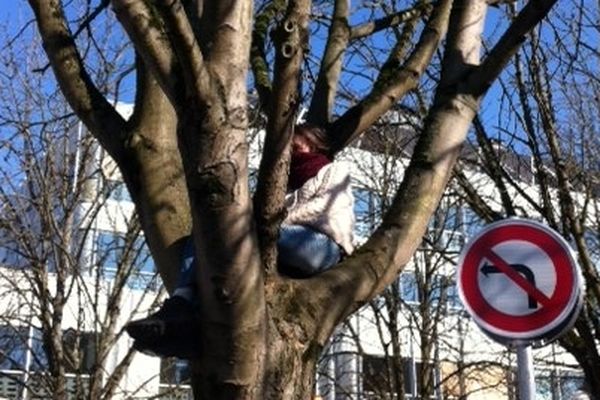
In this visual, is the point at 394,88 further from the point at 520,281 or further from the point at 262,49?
the point at 520,281

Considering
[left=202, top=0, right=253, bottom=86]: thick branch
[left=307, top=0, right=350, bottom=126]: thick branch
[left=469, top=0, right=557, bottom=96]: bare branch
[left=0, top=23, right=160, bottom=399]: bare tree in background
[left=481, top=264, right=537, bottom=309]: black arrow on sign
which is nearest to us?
[left=202, top=0, right=253, bottom=86]: thick branch

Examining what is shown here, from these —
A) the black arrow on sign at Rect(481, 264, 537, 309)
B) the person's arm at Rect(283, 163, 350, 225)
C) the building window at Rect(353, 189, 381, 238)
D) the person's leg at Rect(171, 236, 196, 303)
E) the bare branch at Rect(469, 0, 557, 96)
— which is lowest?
the person's leg at Rect(171, 236, 196, 303)

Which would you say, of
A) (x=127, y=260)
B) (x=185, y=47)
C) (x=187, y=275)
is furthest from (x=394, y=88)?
(x=127, y=260)

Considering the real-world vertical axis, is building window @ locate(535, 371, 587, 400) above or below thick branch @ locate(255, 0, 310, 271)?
above

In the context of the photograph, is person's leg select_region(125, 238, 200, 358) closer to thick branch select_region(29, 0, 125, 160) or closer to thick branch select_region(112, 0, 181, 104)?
thick branch select_region(112, 0, 181, 104)

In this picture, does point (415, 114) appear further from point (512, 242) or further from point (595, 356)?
point (512, 242)

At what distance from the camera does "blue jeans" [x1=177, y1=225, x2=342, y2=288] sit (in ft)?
10.5

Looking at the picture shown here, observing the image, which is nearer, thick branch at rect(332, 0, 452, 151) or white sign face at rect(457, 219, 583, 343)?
thick branch at rect(332, 0, 452, 151)

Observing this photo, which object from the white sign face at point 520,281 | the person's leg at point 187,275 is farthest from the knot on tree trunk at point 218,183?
the white sign face at point 520,281

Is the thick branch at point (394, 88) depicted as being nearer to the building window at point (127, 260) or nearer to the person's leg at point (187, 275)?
the person's leg at point (187, 275)

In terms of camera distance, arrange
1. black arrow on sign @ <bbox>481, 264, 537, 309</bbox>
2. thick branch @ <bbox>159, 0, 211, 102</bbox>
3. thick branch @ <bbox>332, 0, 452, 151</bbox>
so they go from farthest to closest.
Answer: black arrow on sign @ <bbox>481, 264, 537, 309</bbox> → thick branch @ <bbox>332, 0, 452, 151</bbox> → thick branch @ <bbox>159, 0, 211, 102</bbox>

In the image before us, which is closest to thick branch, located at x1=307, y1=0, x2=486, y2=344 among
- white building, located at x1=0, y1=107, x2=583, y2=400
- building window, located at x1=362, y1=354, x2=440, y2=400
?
white building, located at x1=0, y1=107, x2=583, y2=400

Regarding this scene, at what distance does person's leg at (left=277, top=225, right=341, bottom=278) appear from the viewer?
3.22 meters

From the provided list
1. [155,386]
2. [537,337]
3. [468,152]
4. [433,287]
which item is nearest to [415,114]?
[468,152]
